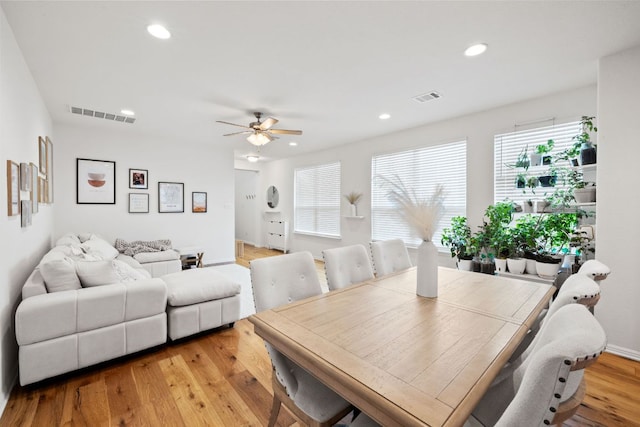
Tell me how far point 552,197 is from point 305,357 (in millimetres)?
3294

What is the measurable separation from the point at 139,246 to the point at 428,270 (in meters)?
4.93

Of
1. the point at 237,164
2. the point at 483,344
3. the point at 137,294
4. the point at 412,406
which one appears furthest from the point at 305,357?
the point at 237,164

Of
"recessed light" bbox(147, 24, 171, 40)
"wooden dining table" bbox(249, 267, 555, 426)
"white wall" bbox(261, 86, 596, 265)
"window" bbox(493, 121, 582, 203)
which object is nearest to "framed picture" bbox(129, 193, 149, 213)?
"white wall" bbox(261, 86, 596, 265)

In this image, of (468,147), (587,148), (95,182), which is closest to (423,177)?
(468,147)

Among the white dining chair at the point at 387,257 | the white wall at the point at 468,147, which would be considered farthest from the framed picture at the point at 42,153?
the white wall at the point at 468,147

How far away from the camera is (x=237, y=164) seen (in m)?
7.90

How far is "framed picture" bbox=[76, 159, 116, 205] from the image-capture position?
4668 mm

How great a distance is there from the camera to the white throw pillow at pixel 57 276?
2.17m

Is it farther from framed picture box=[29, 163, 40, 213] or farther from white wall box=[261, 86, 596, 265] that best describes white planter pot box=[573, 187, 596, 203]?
framed picture box=[29, 163, 40, 213]

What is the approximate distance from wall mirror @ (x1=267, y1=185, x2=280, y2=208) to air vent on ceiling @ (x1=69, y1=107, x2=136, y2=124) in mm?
4048

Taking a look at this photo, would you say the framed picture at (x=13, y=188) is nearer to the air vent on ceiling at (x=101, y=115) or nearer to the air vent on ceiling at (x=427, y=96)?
the air vent on ceiling at (x=101, y=115)

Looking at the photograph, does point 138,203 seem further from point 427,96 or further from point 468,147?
point 468,147

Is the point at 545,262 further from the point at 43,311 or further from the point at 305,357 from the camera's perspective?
the point at 43,311

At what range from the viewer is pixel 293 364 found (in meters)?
1.44
